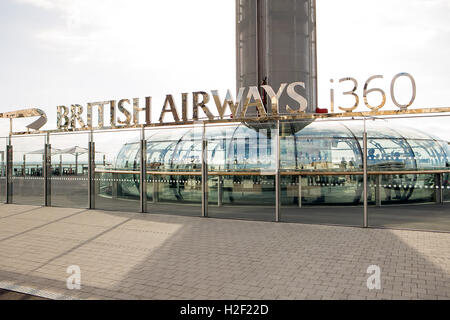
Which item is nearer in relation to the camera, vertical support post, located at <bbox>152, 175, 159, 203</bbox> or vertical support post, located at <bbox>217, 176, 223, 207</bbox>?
vertical support post, located at <bbox>217, 176, 223, 207</bbox>

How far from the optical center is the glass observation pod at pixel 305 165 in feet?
43.5

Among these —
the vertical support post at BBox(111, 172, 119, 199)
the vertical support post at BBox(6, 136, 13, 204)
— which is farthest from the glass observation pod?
the vertical support post at BBox(6, 136, 13, 204)

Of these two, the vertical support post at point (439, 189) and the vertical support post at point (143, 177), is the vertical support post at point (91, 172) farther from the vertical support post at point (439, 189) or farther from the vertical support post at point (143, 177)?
the vertical support post at point (439, 189)

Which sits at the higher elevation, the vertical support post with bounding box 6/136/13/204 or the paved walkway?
the vertical support post with bounding box 6/136/13/204

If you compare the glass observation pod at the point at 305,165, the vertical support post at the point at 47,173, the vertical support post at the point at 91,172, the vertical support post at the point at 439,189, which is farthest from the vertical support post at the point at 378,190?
the vertical support post at the point at 47,173

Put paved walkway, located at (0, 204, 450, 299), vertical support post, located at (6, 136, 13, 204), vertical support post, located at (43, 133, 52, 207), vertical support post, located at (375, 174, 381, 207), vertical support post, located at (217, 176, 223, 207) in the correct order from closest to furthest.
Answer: paved walkway, located at (0, 204, 450, 299), vertical support post, located at (375, 174, 381, 207), vertical support post, located at (217, 176, 223, 207), vertical support post, located at (43, 133, 52, 207), vertical support post, located at (6, 136, 13, 204)

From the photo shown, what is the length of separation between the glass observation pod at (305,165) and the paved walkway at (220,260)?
3.73 meters

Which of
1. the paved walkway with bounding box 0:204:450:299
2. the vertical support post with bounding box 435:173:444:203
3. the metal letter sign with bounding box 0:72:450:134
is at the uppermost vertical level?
the metal letter sign with bounding box 0:72:450:134

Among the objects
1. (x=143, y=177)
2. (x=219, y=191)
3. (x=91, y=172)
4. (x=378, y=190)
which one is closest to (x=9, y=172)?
(x=91, y=172)

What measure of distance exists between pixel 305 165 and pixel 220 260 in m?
7.90

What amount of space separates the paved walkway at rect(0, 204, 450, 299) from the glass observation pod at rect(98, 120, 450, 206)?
3.73 m

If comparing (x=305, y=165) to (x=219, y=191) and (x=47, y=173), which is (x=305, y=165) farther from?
(x=47, y=173)

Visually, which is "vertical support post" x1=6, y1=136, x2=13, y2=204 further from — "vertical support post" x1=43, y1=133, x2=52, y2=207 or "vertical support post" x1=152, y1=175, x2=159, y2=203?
"vertical support post" x1=152, y1=175, x2=159, y2=203

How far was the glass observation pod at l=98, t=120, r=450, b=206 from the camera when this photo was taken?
13266mm
